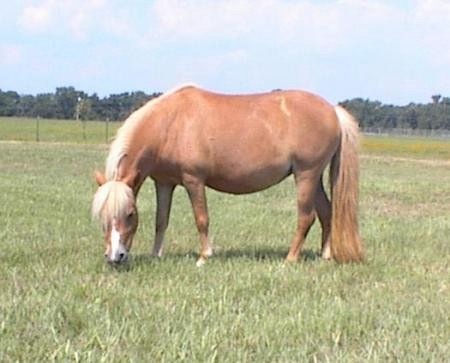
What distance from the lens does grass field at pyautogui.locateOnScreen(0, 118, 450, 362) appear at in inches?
167

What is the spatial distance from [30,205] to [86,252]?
4.78 metres

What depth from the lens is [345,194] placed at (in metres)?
7.67

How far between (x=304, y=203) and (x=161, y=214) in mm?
1471

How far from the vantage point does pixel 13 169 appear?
22984 millimetres

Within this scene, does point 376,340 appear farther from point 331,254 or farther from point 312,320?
point 331,254

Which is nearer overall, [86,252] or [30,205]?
[86,252]

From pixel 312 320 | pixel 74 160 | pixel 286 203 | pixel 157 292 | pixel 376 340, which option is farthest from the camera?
pixel 74 160

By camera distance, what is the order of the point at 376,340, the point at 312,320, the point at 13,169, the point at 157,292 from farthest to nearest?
the point at 13,169 < the point at 157,292 < the point at 312,320 < the point at 376,340

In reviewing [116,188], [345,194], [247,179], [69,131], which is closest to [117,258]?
[116,188]

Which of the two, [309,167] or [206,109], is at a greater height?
[206,109]

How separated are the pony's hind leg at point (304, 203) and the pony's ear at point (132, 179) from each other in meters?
1.62

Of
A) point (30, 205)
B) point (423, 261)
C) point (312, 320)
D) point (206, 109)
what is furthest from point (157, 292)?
point (30, 205)

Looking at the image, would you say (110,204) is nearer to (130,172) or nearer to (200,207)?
(130,172)

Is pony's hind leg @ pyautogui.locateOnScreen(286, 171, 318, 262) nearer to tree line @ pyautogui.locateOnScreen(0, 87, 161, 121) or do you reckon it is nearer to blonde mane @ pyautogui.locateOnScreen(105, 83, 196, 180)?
blonde mane @ pyautogui.locateOnScreen(105, 83, 196, 180)
